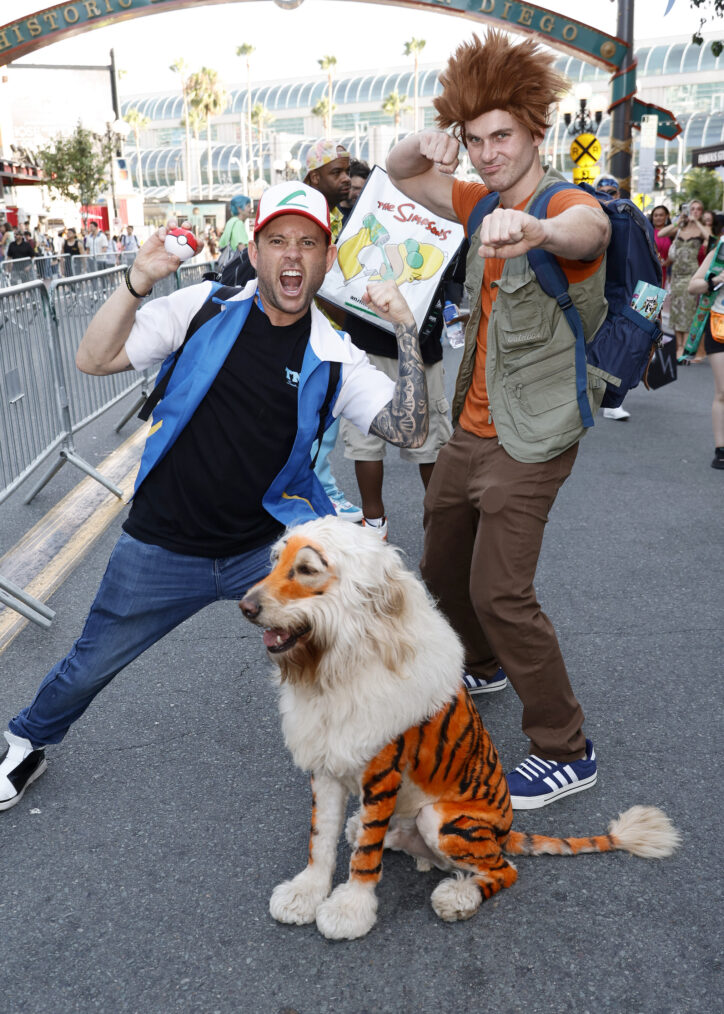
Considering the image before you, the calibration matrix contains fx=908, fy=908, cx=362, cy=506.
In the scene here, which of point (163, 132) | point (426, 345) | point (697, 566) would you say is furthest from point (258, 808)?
point (163, 132)

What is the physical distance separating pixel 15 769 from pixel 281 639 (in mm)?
1468

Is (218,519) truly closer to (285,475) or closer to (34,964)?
(285,475)

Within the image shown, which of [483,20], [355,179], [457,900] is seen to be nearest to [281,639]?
[457,900]

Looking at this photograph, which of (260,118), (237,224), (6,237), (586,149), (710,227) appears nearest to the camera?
(237,224)

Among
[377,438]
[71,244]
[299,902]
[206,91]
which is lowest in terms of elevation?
[71,244]

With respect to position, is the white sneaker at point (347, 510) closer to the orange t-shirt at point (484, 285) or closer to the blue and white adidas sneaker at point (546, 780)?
the orange t-shirt at point (484, 285)

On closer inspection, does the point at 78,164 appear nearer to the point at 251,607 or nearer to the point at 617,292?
the point at 617,292

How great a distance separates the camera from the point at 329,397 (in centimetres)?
301

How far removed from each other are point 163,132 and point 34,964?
147 metres

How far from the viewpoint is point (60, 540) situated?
6094 millimetres

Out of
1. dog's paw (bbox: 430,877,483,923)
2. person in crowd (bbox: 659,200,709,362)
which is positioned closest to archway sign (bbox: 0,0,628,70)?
person in crowd (bbox: 659,200,709,362)

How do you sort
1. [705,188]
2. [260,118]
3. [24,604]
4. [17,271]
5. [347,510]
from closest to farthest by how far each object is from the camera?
1. [24,604]
2. [347,510]
3. [17,271]
4. [705,188]
5. [260,118]

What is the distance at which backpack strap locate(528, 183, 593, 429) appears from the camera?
3002mm

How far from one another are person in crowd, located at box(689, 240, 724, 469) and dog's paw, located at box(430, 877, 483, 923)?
6123mm
